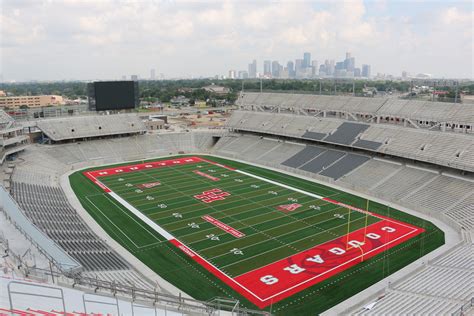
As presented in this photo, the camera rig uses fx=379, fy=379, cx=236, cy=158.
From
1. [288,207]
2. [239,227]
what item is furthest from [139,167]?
[239,227]

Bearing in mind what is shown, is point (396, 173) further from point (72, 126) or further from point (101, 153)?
point (72, 126)

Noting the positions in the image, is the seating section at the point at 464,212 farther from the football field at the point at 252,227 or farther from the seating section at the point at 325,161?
the seating section at the point at 325,161

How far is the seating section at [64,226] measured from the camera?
1912 centimetres

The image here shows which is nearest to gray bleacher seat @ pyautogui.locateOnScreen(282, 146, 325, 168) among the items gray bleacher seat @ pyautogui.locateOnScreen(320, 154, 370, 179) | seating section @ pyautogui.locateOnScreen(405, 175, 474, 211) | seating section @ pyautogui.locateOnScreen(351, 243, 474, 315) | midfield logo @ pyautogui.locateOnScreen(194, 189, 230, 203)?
gray bleacher seat @ pyautogui.locateOnScreen(320, 154, 370, 179)

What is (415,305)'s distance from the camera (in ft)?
44.4

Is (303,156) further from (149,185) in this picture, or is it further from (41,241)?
(41,241)

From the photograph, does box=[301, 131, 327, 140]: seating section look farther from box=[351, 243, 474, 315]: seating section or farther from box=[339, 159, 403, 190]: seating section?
box=[351, 243, 474, 315]: seating section

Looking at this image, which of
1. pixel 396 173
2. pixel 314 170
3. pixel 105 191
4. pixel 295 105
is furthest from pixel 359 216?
pixel 295 105

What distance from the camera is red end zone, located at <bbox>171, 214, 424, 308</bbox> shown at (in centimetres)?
1744

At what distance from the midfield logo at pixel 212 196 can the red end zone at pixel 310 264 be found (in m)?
7.74

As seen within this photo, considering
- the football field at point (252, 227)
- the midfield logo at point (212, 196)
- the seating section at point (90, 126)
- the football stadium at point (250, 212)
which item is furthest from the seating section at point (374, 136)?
the midfield logo at point (212, 196)

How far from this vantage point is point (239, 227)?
80.4ft

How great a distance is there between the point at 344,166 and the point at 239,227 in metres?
15.6

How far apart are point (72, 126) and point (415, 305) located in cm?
4397
